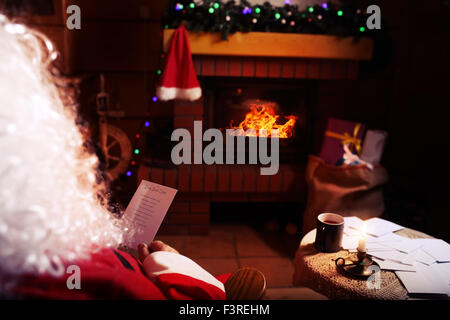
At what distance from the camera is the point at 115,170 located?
2756 mm

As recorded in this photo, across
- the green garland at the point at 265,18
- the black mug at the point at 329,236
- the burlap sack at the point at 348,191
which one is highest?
the green garland at the point at 265,18

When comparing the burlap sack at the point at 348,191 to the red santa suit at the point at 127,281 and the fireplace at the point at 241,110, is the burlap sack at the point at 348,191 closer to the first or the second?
the fireplace at the point at 241,110

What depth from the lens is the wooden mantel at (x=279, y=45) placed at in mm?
2271

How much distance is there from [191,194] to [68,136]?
5.66 feet

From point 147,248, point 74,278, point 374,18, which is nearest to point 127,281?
point 74,278

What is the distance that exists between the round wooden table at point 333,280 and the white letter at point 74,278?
67 cm

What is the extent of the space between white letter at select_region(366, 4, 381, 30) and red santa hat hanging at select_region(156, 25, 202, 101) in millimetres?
1154

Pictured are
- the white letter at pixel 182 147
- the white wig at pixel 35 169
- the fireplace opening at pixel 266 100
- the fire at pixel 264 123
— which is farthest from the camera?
the fireplace opening at pixel 266 100

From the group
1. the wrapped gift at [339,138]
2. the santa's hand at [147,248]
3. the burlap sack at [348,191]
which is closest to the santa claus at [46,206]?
the santa's hand at [147,248]

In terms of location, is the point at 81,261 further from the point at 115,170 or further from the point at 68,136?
the point at 115,170

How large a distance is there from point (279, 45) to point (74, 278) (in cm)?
197

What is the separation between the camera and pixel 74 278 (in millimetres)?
690

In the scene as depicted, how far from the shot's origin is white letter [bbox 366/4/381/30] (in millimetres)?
2395
